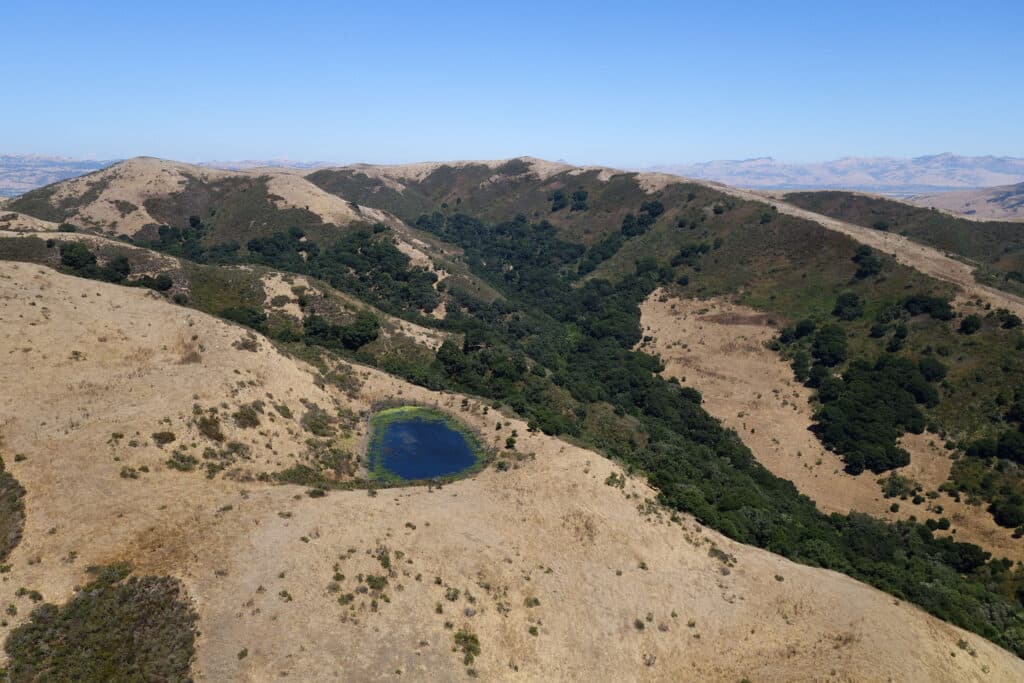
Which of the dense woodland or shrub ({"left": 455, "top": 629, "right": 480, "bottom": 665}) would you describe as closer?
shrub ({"left": 455, "top": 629, "right": 480, "bottom": 665})

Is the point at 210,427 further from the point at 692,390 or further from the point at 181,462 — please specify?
the point at 692,390

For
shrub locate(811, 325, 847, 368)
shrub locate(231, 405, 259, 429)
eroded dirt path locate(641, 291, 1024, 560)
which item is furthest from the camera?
shrub locate(811, 325, 847, 368)

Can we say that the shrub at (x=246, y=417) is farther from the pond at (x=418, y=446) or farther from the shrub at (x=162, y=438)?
the pond at (x=418, y=446)

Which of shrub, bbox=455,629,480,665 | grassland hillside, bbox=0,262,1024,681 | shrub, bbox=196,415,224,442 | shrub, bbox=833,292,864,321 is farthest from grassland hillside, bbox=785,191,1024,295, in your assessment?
shrub, bbox=196,415,224,442

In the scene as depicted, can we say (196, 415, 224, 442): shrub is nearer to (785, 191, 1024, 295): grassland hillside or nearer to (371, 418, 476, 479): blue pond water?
(371, 418, 476, 479): blue pond water

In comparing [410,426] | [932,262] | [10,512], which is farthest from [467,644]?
[932,262]

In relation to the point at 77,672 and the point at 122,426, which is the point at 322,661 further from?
the point at 122,426

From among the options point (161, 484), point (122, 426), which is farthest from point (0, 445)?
point (161, 484)

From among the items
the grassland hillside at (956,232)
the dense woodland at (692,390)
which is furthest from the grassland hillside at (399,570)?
the grassland hillside at (956,232)
